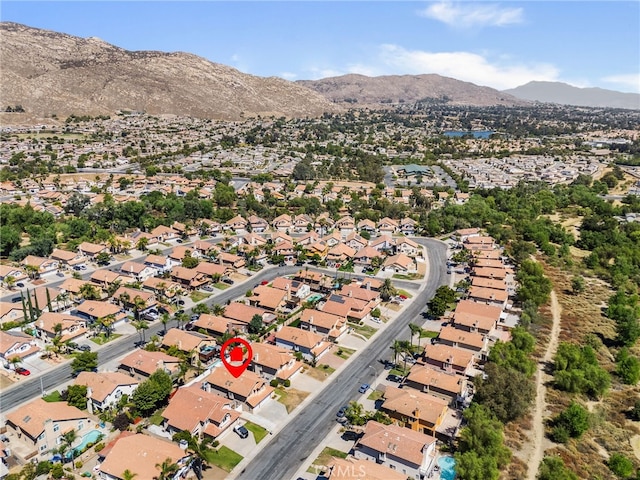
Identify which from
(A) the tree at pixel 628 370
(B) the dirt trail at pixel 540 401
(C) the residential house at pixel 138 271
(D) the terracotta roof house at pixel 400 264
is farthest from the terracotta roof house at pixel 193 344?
(A) the tree at pixel 628 370

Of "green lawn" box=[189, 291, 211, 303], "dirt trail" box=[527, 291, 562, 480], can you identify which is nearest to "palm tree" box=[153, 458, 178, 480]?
"dirt trail" box=[527, 291, 562, 480]

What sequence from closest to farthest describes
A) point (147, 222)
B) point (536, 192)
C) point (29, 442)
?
point (29, 442) → point (147, 222) → point (536, 192)

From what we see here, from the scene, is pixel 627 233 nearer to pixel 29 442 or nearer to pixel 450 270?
pixel 450 270

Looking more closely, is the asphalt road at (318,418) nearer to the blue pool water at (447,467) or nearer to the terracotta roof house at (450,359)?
the terracotta roof house at (450,359)

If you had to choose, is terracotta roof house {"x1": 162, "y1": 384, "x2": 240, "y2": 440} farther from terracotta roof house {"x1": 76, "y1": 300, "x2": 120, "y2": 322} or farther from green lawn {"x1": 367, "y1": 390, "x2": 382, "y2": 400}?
terracotta roof house {"x1": 76, "y1": 300, "x2": 120, "y2": 322}

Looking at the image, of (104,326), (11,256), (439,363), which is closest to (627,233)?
(439,363)

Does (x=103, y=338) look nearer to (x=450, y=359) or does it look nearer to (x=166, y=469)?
(x=166, y=469)
